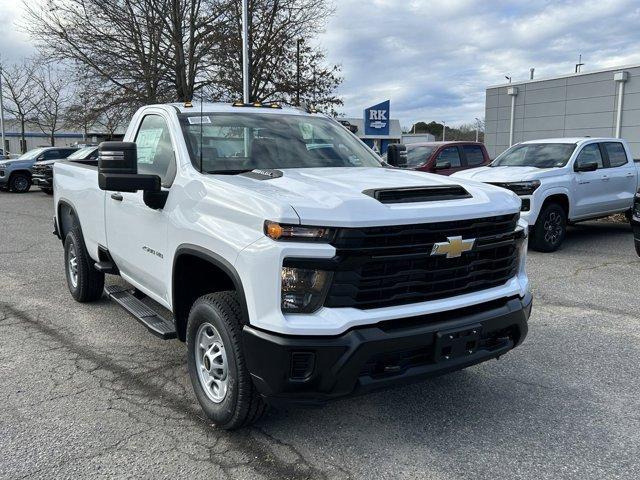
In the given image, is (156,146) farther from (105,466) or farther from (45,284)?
(45,284)

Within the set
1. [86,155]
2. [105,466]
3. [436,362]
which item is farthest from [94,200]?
[86,155]

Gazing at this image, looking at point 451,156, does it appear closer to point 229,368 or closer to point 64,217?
point 64,217

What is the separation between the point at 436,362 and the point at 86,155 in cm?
1653

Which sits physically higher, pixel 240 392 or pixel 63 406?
pixel 240 392

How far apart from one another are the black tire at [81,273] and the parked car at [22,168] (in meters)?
17.5

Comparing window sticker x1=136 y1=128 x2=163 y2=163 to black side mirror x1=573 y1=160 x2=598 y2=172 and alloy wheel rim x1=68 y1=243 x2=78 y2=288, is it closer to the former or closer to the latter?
alloy wheel rim x1=68 y1=243 x2=78 y2=288

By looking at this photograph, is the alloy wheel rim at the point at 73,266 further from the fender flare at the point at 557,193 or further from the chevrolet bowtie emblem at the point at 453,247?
the fender flare at the point at 557,193

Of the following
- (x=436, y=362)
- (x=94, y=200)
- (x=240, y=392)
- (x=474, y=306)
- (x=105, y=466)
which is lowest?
(x=105, y=466)

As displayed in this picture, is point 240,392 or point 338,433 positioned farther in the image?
point 338,433

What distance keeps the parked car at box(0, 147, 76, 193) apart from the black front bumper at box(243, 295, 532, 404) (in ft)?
70.7

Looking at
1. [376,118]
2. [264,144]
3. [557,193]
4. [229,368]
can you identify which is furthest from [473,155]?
[229,368]

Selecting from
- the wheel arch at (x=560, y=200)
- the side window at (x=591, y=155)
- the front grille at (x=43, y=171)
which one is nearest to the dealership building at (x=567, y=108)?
the side window at (x=591, y=155)

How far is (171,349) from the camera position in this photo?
15.4 feet

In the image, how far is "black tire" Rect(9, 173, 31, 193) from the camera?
72.2 feet
